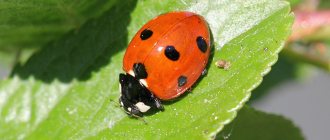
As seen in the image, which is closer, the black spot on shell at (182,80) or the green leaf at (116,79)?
the green leaf at (116,79)

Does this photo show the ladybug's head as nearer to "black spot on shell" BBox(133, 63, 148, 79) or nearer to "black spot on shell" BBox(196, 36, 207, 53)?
"black spot on shell" BBox(133, 63, 148, 79)

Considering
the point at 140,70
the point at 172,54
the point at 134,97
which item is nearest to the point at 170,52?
the point at 172,54

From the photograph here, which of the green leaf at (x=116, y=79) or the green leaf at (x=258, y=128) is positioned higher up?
the green leaf at (x=116, y=79)

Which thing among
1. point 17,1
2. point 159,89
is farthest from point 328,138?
point 17,1

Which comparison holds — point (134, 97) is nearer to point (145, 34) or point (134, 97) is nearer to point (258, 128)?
point (145, 34)

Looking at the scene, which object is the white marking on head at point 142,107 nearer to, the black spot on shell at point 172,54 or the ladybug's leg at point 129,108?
the ladybug's leg at point 129,108

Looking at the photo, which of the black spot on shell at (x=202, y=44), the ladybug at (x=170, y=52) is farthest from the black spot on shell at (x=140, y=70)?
the black spot on shell at (x=202, y=44)

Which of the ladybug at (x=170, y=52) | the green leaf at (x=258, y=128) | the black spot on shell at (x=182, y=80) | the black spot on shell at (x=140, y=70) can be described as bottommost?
the green leaf at (x=258, y=128)
